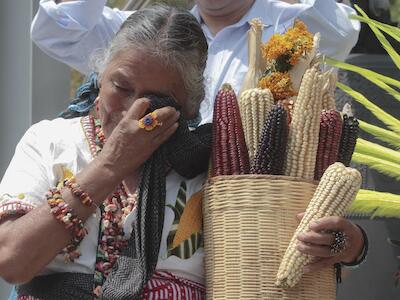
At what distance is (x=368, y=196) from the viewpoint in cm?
352

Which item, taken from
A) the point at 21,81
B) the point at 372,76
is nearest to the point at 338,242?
the point at 372,76

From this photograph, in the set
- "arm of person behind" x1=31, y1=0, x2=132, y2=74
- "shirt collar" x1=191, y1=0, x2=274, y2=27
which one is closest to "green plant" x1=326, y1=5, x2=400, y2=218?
"shirt collar" x1=191, y1=0, x2=274, y2=27

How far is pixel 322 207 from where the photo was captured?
82.9 inches

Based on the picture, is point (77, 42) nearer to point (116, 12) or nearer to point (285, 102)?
point (116, 12)

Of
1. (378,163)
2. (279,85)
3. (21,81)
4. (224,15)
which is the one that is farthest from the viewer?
(21,81)

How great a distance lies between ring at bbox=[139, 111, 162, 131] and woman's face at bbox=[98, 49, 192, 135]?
0.11m

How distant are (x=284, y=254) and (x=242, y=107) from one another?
1.23 ft

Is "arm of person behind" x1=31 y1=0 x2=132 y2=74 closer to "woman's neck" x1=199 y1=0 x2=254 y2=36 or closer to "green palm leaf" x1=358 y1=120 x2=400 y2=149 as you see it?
"woman's neck" x1=199 y1=0 x2=254 y2=36

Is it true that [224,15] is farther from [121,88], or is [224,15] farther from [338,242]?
[338,242]

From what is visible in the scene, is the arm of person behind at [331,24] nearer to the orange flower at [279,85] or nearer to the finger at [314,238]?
the orange flower at [279,85]

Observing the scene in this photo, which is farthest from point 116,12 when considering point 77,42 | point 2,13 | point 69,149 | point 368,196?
point 69,149

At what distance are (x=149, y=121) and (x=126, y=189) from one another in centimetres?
23

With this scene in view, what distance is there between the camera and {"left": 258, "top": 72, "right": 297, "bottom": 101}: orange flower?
2.27 meters

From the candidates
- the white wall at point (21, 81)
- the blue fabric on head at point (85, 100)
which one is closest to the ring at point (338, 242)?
the blue fabric on head at point (85, 100)
